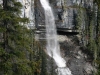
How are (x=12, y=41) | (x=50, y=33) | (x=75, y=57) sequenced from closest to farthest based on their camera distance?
(x=12, y=41), (x=75, y=57), (x=50, y=33)

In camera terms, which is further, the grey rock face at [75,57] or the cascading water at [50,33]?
the cascading water at [50,33]

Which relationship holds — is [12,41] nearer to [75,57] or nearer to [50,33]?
[75,57]

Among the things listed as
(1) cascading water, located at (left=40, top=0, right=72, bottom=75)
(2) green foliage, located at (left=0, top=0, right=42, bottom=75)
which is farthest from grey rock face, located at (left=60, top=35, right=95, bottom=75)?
(2) green foliage, located at (left=0, top=0, right=42, bottom=75)

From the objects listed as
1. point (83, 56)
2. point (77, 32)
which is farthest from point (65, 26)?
point (83, 56)

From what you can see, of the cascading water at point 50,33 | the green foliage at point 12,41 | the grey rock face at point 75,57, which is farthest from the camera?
the cascading water at point 50,33

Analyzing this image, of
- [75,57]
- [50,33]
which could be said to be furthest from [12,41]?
[50,33]

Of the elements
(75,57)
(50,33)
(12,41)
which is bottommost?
(75,57)

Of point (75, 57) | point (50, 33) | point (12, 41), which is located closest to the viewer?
point (12, 41)

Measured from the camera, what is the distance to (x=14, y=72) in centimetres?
1773

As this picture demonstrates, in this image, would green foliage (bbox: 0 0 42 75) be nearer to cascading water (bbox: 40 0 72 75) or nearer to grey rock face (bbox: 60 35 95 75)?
grey rock face (bbox: 60 35 95 75)

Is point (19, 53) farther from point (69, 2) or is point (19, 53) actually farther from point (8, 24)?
point (69, 2)

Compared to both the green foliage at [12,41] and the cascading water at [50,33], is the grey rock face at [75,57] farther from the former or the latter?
the green foliage at [12,41]

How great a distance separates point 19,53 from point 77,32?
33.2 metres

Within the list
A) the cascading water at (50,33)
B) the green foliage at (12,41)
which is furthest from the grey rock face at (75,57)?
the green foliage at (12,41)
